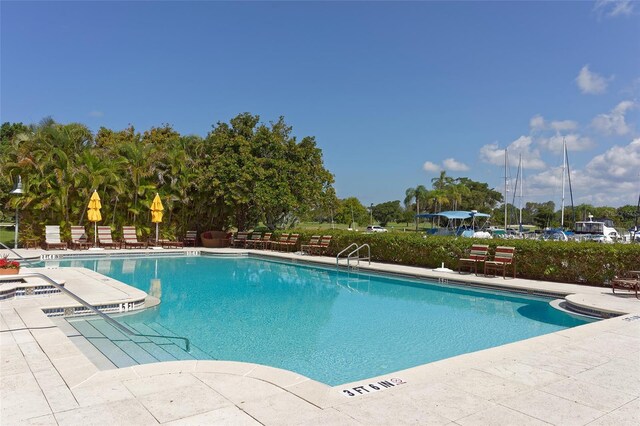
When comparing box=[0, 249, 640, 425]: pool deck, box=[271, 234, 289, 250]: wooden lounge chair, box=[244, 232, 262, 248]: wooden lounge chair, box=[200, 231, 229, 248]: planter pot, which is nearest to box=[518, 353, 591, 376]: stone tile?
box=[0, 249, 640, 425]: pool deck

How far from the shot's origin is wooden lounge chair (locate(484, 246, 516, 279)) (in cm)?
1291

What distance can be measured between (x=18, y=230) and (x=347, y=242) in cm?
1569

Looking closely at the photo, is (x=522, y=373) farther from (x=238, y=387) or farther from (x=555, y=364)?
(x=238, y=387)

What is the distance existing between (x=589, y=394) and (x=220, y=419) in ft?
11.0

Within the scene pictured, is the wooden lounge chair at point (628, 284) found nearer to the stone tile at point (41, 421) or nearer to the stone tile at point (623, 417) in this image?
the stone tile at point (623, 417)

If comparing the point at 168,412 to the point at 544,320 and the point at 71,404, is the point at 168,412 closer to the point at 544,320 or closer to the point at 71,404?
the point at 71,404

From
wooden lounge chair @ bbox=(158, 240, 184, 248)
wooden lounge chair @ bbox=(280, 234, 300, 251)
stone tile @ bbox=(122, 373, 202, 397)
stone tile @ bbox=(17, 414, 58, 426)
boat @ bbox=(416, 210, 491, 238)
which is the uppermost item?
boat @ bbox=(416, 210, 491, 238)

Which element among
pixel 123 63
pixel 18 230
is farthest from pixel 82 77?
pixel 18 230

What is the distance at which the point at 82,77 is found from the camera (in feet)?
69.5

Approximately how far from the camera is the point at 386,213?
4099 inches

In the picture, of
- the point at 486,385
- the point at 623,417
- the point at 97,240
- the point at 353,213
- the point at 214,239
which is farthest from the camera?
the point at 353,213

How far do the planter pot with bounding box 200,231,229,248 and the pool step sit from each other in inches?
680

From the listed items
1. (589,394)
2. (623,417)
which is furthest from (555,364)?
(623,417)

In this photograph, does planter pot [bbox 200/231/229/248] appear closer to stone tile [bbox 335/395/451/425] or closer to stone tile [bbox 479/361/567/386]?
stone tile [bbox 479/361/567/386]
